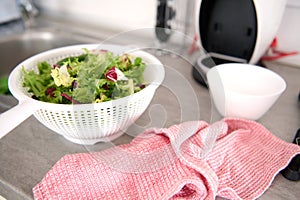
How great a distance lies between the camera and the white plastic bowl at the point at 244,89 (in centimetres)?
58

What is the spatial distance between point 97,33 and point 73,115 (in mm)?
741

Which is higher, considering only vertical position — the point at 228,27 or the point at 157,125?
the point at 228,27

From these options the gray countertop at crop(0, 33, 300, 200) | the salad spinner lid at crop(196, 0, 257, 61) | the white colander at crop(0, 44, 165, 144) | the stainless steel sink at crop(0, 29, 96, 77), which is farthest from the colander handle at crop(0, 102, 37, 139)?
the stainless steel sink at crop(0, 29, 96, 77)

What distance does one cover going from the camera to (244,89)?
0.68 meters

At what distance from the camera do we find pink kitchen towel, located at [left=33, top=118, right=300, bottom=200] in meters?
0.43

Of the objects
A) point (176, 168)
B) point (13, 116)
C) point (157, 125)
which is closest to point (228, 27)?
point (157, 125)

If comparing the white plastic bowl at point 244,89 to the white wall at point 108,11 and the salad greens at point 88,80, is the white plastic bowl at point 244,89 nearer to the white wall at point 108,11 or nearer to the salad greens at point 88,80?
the salad greens at point 88,80

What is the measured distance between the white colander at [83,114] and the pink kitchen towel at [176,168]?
42 mm

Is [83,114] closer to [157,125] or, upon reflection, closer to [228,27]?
[157,125]

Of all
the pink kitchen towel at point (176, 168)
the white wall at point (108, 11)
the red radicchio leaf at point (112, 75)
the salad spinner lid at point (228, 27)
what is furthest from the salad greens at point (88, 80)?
the white wall at point (108, 11)

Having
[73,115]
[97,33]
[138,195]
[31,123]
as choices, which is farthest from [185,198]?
[97,33]

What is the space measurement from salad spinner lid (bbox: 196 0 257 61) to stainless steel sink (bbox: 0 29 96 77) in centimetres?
48

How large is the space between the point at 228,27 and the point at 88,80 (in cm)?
46

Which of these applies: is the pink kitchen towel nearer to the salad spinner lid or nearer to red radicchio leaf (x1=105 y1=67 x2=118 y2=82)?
red radicchio leaf (x1=105 y1=67 x2=118 y2=82)
